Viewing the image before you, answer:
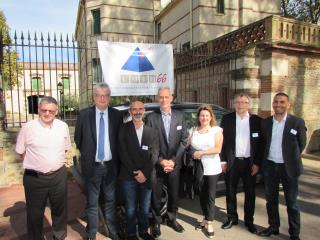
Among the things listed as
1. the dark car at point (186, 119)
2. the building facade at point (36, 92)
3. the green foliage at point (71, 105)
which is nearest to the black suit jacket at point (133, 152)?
the dark car at point (186, 119)

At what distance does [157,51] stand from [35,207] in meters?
5.15

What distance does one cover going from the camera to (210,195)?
4.37 metres

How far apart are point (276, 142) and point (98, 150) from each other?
88.9 inches

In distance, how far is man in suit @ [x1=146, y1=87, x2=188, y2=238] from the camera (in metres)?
4.25

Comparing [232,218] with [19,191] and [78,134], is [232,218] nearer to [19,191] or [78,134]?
[78,134]

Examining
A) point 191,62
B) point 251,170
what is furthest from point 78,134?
point 191,62

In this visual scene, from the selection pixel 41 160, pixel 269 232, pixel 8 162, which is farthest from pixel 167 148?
pixel 8 162

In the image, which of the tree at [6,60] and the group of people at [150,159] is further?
the tree at [6,60]

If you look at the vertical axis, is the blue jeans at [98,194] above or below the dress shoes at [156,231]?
above

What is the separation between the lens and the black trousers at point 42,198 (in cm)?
364

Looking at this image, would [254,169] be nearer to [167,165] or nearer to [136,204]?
[167,165]

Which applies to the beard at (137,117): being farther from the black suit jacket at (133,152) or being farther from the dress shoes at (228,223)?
the dress shoes at (228,223)

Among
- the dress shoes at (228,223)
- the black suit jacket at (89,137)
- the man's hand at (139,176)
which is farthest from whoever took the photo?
the dress shoes at (228,223)

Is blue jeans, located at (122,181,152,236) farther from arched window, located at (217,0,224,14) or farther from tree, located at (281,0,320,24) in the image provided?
tree, located at (281,0,320,24)
